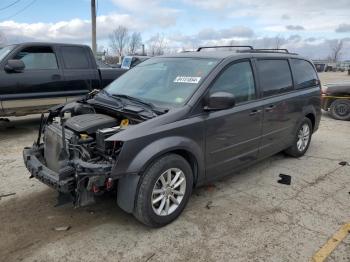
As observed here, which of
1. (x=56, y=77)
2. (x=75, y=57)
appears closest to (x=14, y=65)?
(x=56, y=77)

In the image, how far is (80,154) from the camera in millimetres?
3377

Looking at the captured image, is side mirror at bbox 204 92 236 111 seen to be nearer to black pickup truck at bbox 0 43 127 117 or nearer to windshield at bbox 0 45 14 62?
black pickup truck at bbox 0 43 127 117

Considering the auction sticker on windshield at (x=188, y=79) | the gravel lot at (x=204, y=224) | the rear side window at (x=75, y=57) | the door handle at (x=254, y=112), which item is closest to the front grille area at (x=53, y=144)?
the gravel lot at (x=204, y=224)

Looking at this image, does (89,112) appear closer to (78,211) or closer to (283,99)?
(78,211)

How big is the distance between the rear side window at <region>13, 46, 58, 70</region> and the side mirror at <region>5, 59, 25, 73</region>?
0.26 m

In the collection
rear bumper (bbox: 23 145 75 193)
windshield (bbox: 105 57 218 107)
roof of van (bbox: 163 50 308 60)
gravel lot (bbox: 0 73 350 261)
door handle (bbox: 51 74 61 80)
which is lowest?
gravel lot (bbox: 0 73 350 261)

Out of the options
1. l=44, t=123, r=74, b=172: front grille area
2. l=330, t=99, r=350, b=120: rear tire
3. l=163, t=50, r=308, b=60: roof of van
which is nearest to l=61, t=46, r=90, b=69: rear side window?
l=163, t=50, r=308, b=60: roof of van

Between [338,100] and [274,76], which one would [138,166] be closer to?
[274,76]

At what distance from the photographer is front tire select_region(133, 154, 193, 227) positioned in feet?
10.7

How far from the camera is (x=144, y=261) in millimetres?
2951

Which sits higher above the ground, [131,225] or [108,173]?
[108,173]

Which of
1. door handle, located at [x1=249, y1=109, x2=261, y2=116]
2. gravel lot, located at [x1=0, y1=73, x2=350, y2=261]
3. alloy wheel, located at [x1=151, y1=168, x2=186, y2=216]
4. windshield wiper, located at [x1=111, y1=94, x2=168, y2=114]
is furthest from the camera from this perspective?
door handle, located at [x1=249, y1=109, x2=261, y2=116]

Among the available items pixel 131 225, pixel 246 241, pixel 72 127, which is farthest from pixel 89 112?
pixel 246 241

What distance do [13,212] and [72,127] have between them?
1202 millimetres
